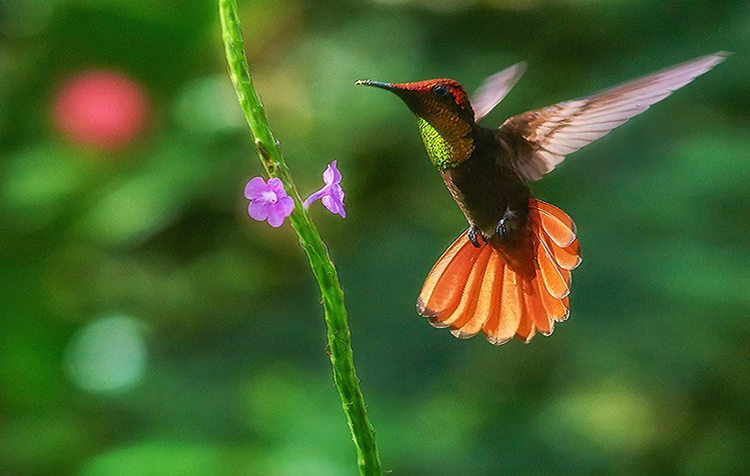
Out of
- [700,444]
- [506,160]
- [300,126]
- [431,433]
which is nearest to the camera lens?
[506,160]

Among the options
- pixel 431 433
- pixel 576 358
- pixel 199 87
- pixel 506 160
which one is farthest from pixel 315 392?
pixel 506 160

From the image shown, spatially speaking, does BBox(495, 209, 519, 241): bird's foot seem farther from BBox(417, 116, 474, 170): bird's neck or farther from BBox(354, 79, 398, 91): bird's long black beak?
BBox(354, 79, 398, 91): bird's long black beak

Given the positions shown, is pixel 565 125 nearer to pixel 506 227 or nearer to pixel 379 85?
pixel 506 227

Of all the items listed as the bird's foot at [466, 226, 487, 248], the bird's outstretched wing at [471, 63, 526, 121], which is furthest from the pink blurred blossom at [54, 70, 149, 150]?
the bird's foot at [466, 226, 487, 248]

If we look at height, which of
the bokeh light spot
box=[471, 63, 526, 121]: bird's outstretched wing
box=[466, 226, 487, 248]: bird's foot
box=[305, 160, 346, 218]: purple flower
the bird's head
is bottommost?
box=[305, 160, 346, 218]: purple flower

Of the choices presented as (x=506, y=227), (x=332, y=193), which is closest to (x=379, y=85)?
(x=332, y=193)

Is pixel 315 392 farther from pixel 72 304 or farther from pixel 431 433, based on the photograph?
pixel 72 304

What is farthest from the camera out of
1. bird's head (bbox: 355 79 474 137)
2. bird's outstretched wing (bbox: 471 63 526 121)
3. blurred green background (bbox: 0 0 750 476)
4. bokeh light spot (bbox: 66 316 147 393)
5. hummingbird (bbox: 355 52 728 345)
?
bokeh light spot (bbox: 66 316 147 393)
